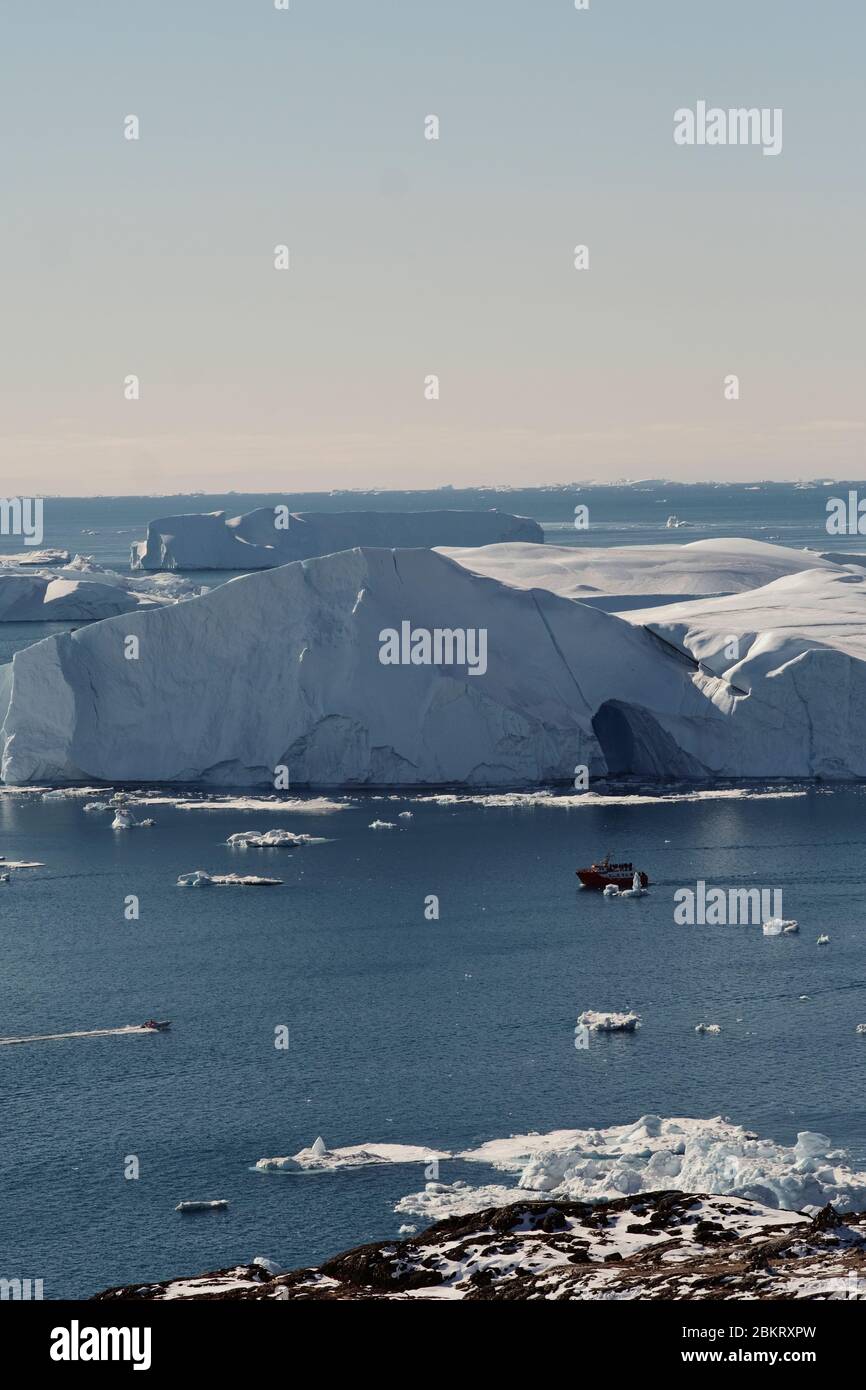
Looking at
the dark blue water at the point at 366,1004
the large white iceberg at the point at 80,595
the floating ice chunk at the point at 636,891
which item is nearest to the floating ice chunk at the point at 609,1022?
the dark blue water at the point at 366,1004

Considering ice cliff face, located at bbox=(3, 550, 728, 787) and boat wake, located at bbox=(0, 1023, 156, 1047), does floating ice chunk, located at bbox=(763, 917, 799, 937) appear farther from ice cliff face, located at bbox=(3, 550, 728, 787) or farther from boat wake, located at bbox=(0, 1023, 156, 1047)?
ice cliff face, located at bbox=(3, 550, 728, 787)

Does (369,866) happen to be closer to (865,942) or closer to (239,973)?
(239,973)

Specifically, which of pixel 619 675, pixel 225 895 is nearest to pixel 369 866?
pixel 225 895

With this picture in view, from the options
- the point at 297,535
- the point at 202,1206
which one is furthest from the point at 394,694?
the point at 297,535

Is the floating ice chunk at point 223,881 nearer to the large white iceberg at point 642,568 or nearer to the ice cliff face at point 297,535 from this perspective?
the large white iceberg at point 642,568

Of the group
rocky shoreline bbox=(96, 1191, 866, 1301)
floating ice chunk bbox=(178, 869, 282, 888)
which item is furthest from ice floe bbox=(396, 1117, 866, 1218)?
floating ice chunk bbox=(178, 869, 282, 888)
